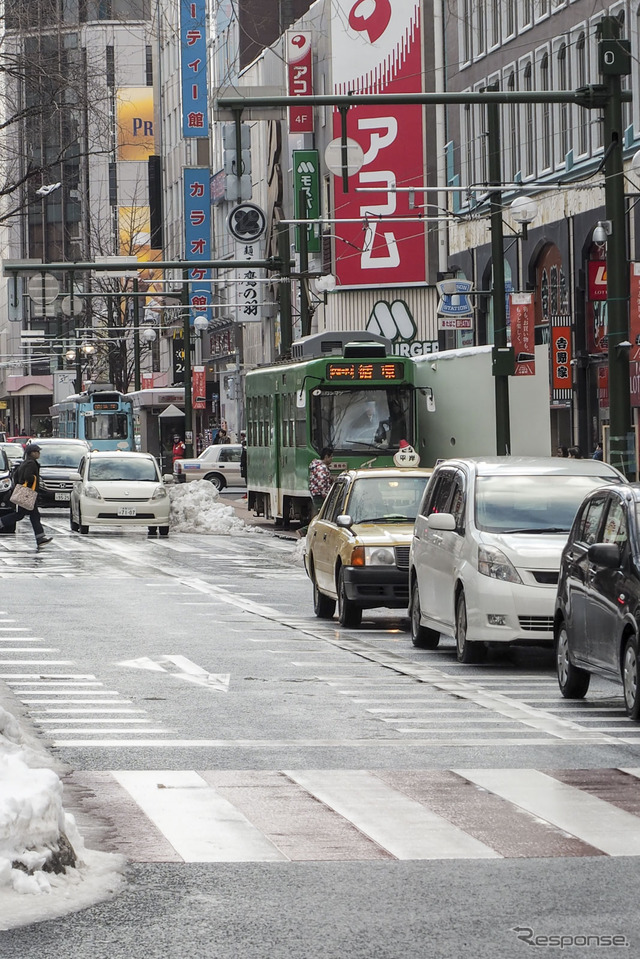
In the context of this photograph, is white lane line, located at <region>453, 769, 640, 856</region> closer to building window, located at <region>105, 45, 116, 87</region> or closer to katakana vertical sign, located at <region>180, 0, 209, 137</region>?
building window, located at <region>105, 45, 116, 87</region>

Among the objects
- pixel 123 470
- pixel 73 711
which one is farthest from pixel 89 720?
pixel 123 470

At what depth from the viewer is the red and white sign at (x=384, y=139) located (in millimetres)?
64188

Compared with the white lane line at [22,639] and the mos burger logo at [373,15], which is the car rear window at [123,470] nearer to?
the white lane line at [22,639]

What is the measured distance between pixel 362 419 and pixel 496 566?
2401 cm

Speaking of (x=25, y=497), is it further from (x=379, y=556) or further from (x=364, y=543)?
(x=379, y=556)

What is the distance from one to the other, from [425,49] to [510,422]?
101ft

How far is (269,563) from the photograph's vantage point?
107 feet

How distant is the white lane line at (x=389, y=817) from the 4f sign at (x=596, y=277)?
114 ft

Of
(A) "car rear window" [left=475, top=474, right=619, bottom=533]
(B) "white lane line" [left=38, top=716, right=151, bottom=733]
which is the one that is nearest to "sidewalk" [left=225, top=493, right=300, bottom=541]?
(A) "car rear window" [left=475, top=474, right=619, bottom=533]

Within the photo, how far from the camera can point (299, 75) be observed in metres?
70.5

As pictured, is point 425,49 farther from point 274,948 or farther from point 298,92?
point 274,948

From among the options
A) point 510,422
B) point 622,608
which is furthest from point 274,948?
point 510,422

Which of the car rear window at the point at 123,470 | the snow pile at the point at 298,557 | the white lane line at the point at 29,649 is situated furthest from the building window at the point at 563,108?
the white lane line at the point at 29,649

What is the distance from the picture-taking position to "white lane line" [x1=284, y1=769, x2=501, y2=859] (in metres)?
8.26
